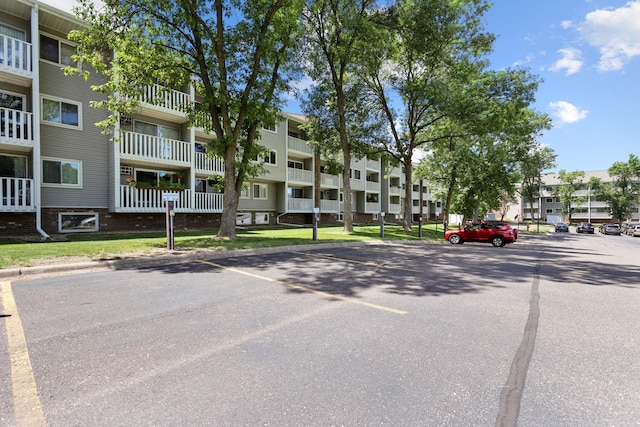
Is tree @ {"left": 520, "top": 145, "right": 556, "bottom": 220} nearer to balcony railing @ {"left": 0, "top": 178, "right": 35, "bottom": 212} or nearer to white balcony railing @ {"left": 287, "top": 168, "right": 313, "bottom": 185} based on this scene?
white balcony railing @ {"left": 287, "top": 168, "right": 313, "bottom": 185}

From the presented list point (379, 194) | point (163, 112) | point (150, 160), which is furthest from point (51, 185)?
point (379, 194)

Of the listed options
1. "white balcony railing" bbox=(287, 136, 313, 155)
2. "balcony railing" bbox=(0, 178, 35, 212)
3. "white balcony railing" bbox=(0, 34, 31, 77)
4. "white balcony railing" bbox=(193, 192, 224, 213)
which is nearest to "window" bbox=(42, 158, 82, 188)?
"balcony railing" bbox=(0, 178, 35, 212)

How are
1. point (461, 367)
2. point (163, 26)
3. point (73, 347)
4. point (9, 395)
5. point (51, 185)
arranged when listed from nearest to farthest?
point (9, 395)
point (461, 367)
point (73, 347)
point (163, 26)
point (51, 185)

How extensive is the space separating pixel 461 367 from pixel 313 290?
11.3 feet

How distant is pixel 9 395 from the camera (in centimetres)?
275

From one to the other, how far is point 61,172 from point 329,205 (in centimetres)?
2153

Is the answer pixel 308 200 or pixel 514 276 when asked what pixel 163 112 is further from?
pixel 514 276

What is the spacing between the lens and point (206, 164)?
20.7 meters

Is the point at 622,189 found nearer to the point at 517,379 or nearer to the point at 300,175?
the point at 300,175

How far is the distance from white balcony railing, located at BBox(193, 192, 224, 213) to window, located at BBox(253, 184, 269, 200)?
4674 mm

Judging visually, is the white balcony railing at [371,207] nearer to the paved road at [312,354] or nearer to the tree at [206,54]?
the tree at [206,54]

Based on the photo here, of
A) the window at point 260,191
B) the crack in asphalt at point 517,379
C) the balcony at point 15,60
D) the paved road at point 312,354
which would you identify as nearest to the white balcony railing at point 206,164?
the window at point 260,191

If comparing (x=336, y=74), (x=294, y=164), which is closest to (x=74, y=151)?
(x=336, y=74)

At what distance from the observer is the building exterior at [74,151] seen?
44.8ft
